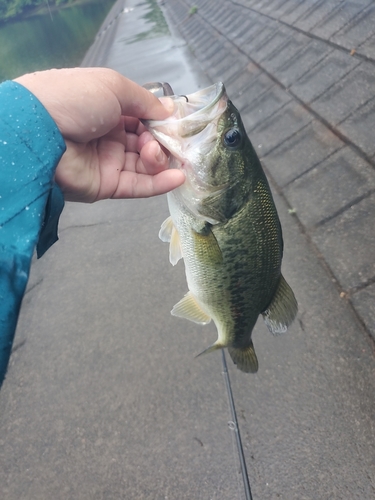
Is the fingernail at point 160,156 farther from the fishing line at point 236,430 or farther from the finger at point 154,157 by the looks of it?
the fishing line at point 236,430

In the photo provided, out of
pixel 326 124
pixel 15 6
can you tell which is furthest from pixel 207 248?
pixel 15 6

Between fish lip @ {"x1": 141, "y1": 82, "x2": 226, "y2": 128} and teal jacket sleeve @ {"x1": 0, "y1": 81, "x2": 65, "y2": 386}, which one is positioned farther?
fish lip @ {"x1": 141, "y1": 82, "x2": 226, "y2": 128}

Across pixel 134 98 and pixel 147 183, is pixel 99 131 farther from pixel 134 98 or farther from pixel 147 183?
pixel 147 183

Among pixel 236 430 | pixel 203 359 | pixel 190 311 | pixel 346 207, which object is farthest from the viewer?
pixel 346 207

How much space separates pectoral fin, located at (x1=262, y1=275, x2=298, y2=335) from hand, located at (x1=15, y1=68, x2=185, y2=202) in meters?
0.77

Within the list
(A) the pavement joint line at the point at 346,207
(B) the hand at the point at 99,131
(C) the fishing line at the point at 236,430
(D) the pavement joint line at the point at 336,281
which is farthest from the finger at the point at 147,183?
(A) the pavement joint line at the point at 346,207

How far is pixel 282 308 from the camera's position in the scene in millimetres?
2107

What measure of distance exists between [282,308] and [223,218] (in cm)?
57

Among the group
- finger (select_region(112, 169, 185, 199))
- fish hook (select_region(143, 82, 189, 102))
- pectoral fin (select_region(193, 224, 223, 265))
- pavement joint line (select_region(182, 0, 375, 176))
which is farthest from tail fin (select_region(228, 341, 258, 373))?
pavement joint line (select_region(182, 0, 375, 176))

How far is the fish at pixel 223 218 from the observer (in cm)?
182

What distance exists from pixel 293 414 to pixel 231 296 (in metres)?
1.32

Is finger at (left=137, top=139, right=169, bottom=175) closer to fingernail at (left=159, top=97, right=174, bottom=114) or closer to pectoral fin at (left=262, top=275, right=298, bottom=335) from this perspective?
fingernail at (left=159, top=97, right=174, bottom=114)

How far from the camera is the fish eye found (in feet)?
5.95

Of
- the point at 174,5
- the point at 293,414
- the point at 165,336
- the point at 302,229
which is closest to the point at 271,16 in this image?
the point at 302,229
